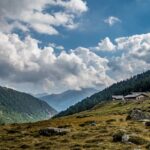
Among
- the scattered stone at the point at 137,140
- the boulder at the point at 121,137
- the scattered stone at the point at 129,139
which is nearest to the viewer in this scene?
the scattered stone at the point at 137,140

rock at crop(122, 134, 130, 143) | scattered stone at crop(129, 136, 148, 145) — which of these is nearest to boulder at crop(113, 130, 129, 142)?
rock at crop(122, 134, 130, 143)

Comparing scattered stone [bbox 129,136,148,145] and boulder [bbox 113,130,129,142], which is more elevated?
boulder [bbox 113,130,129,142]

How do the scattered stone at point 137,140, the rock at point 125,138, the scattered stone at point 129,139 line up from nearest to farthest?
the scattered stone at point 137,140 < the scattered stone at point 129,139 < the rock at point 125,138

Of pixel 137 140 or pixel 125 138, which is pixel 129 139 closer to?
pixel 125 138

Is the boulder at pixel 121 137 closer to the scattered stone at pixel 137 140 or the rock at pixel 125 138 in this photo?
the rock at pixel 125 138

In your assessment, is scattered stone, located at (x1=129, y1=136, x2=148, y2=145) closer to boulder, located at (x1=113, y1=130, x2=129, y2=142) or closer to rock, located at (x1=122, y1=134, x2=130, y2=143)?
rock, located at (x1=122, y1=134, x2=130, y2=143)

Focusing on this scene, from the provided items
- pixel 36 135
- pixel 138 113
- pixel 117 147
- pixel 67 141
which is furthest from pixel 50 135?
pixel 138 113

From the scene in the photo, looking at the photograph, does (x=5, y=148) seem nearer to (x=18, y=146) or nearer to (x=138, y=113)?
(x=18, y=146)

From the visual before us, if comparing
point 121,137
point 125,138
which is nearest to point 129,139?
point 125,138

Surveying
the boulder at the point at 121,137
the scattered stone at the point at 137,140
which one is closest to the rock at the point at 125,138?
the boulder at the point at 121,137

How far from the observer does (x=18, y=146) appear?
5097 cm

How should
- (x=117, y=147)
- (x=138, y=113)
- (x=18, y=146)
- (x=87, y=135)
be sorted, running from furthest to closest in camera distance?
(x=138, y=113), (x=87, y=135), (x=18, y=146), (x=117, y=147)

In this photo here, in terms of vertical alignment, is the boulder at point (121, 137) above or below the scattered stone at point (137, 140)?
above

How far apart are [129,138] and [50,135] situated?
16963 mm
